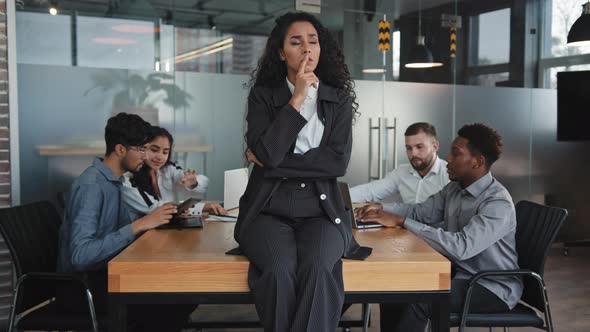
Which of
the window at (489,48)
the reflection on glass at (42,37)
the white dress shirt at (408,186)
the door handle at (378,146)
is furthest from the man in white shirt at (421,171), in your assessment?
the window at (489,48)

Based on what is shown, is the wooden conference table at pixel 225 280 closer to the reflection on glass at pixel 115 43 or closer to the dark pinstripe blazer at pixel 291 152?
the dark pinstripe blazer at pixel 291 152

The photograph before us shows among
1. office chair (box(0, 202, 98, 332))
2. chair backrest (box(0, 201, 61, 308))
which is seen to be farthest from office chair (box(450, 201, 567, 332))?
chair backrest (box(0, 201, 61, 308))

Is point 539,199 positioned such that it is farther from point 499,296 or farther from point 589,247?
point 499,296

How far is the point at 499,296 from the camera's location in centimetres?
281

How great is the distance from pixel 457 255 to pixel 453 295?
17 centimetres

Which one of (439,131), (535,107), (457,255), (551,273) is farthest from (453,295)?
(535,107)

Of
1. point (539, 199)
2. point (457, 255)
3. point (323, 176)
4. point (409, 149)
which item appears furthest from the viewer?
point (539, 199)

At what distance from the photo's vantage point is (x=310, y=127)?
7.61 feet

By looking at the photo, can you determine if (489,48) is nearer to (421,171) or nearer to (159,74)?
(421,171)

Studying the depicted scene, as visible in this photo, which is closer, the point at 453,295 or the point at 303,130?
the point at 303,130

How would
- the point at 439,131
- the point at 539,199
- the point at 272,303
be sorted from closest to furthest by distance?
the point at 272,303 < the point at 439,131 < the point at 539,199

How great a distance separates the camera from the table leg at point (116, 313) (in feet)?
7.00

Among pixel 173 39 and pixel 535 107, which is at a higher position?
pixel 173 39

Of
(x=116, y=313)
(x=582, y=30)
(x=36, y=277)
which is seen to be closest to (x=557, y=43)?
(x=582, y=30)
